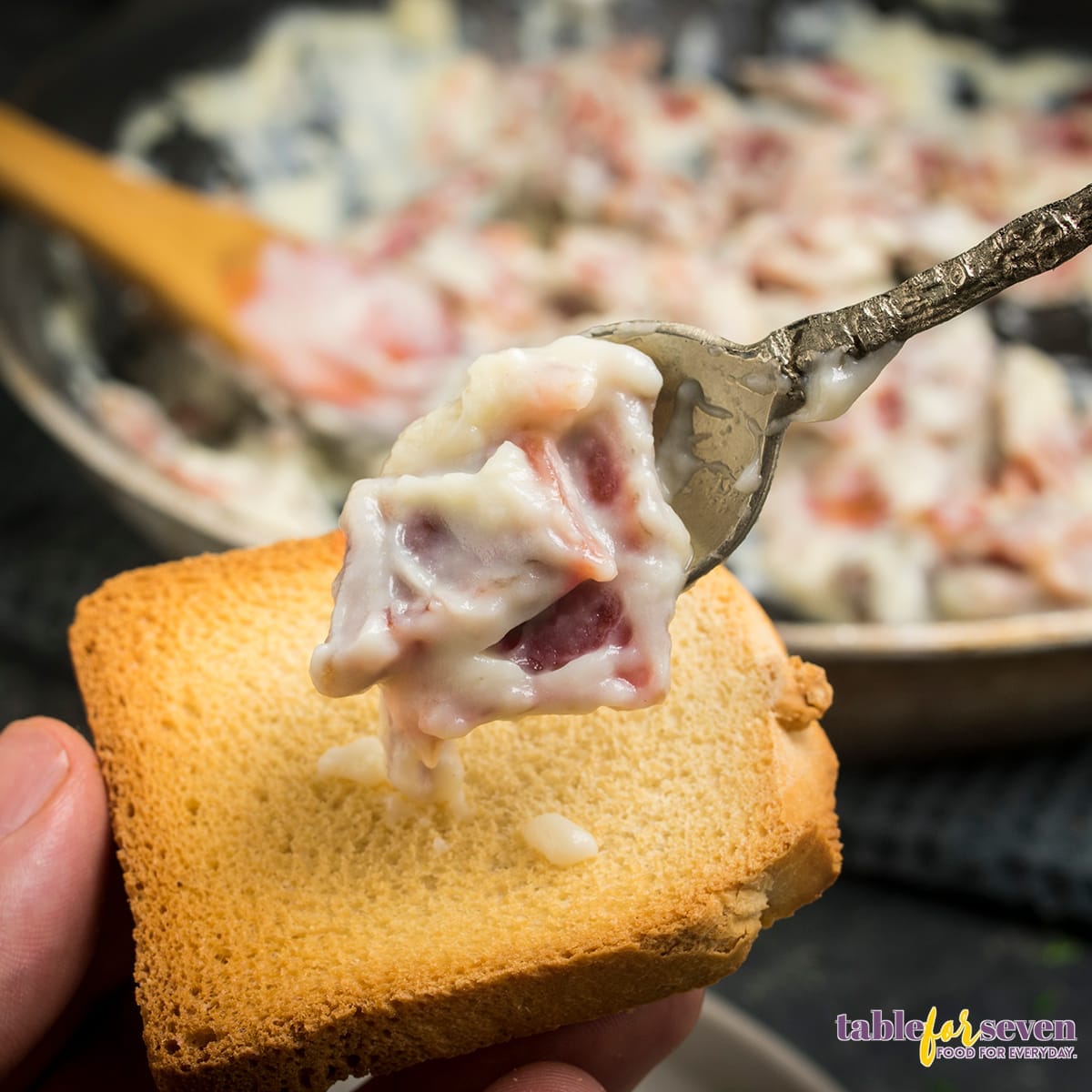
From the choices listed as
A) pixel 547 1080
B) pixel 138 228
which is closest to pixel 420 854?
pixel 547 1080

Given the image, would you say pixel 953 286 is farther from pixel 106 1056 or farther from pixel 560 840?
pixel 106 1056

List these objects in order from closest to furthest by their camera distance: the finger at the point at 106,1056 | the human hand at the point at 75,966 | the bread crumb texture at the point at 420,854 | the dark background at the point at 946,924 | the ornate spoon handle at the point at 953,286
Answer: the ornate spoon handle at the point at 953,286 → the bread crumb texture at the point at 420,854 → the human hand at the point at 75,966 → the finger at the point at 106,1056 → the dark background at the point at 946,924

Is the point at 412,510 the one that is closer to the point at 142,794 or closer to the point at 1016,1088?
the point at 142,794

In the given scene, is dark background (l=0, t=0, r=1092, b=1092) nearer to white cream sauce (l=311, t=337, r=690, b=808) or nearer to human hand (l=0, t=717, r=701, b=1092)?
human hand (l=0, t=717, r=701, b=1092)

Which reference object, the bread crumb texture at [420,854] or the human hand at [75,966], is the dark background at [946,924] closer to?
the human hand at [75,966]

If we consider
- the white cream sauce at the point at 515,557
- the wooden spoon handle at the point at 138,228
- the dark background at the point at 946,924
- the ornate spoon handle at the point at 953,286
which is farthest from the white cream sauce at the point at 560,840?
the wooden spoon handle at the point at 138,228

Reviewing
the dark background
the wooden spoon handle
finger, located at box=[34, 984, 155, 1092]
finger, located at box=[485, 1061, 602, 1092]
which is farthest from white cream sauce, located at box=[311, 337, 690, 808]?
the wooden spoon handle

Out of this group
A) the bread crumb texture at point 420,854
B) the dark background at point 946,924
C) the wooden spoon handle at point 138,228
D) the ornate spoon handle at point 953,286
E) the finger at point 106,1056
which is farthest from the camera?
the wooden spoon handle at point 138,228
